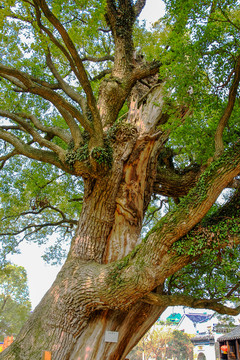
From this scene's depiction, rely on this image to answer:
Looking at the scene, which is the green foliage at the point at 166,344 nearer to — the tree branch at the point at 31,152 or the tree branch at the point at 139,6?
the tree branch at the point at 31,152

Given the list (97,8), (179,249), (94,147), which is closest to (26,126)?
(94,147)

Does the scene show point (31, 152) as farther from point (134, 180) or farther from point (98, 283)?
point (98, 283)

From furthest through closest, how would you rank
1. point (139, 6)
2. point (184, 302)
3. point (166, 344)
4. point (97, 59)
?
point (166, 344), point (97, 59), point (139, 6), point (184, 302)

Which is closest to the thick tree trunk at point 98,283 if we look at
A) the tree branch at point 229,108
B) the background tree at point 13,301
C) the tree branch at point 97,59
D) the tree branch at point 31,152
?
the tree branch at point 31,152

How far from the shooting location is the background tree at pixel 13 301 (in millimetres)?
32906

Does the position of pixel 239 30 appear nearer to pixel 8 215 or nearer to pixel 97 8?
pixel 97 8

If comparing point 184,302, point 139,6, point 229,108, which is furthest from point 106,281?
point 139,6

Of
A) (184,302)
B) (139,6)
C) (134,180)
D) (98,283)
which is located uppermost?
(139,6)

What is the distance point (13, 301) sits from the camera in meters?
34.6

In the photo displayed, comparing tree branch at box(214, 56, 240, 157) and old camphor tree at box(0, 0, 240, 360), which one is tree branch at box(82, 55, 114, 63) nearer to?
old camphor tree at box(0, 0, 240, 360)

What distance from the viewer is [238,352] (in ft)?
53.0

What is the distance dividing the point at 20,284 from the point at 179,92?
3372 centimetres

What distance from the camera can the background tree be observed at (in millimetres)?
32906

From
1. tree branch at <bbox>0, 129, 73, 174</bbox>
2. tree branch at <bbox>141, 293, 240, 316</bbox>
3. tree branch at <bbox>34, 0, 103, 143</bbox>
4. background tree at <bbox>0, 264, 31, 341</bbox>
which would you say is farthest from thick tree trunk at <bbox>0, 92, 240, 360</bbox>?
background tree at <bbox>0, 264, 31, 341</bbox>
